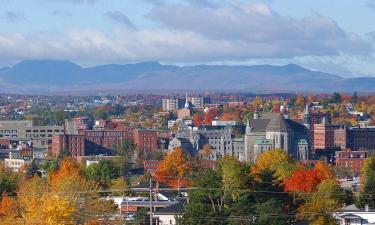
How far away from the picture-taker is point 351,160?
114 meters

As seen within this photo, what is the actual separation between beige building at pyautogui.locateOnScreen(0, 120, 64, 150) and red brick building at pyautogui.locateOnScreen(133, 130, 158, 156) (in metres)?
15.4

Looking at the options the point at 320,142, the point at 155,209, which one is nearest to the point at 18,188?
the point at 155,209

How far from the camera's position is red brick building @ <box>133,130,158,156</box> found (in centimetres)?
13679

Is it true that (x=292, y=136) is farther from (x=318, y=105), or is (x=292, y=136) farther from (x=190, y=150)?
(x=318, y=105)

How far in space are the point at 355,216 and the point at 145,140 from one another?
88501 mm

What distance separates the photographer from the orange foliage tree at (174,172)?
80.6 m

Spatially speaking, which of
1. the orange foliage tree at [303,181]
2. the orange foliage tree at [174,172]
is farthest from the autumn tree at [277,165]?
the orange foliage tree at [174,172]

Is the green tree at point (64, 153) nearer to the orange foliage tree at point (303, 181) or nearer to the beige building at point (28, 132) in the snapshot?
the beige building at point (28, 132)

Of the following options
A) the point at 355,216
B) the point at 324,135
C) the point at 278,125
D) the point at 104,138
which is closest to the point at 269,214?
the point at 355,216

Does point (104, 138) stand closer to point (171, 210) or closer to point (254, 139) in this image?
point (254, 139)

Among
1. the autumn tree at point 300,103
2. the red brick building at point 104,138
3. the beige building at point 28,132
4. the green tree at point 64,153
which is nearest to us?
the green tree at point 64,153

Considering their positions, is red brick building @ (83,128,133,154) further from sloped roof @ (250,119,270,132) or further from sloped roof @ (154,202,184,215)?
sloped roof @ (154,202,184,215)

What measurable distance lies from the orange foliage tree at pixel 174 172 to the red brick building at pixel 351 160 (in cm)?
1551

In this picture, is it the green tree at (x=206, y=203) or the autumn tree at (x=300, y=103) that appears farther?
the autumn tree at (x=300, y=103)
